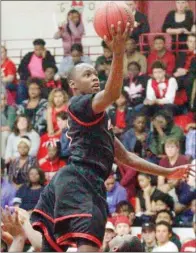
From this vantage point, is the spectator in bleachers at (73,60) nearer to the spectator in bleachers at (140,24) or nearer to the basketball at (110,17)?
the spectator in bleachers at (140,24)

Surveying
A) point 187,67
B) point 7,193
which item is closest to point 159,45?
point 187,67

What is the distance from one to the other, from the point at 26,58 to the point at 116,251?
35.5ft

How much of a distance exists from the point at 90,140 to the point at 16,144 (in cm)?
767

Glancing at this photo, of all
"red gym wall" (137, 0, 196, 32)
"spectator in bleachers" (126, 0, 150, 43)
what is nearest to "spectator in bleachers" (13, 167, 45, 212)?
"spectator in bleachers" (126, 0, 150, 43)

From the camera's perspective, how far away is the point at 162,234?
37.6ft

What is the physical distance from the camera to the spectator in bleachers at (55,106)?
14672mm

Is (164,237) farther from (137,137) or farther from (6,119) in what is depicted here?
(6,119)

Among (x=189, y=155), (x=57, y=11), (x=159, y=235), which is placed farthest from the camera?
(x=57, y=11)

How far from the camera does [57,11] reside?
18.2 metres

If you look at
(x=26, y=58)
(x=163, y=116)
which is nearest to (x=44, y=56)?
(x=26, y=58)

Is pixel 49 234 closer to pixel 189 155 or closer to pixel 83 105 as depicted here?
pixel 83 105

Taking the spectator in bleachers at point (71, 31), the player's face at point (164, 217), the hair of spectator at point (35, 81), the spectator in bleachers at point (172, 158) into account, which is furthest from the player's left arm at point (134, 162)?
the spectator in bleachers at point (71, 31)

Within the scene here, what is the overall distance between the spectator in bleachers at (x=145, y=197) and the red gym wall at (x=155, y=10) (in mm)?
5440

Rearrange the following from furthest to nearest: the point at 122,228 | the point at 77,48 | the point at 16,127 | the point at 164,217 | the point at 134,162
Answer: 1. the point at 77,48
2. the point at 16,127
3. the point at 164,217
4. the point at 122,228
5. the point at 134,162
